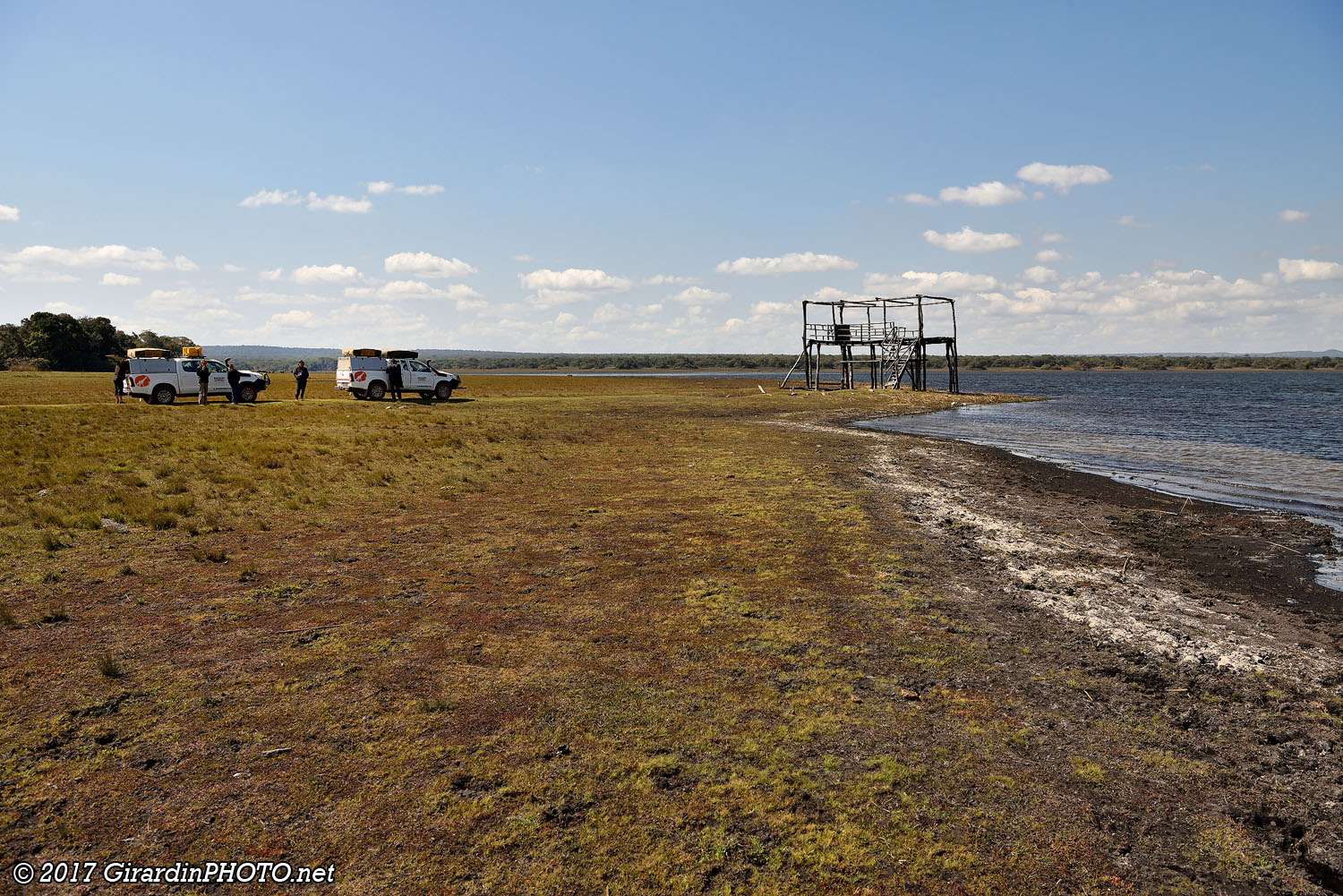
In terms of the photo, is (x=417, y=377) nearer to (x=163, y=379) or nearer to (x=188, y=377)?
(x=188, y=377)

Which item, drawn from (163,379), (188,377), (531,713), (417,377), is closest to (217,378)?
(188,377)

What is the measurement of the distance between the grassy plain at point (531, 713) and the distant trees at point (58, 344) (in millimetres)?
90371

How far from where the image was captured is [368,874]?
3.96 meters

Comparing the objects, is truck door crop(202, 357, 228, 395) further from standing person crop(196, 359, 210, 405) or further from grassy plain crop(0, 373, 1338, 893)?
A: grassy plain crop(0, 373, 1338, 893)

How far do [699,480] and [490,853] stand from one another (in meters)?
12.7

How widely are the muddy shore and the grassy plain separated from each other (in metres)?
0.21

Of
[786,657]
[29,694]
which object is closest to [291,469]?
[29,694]

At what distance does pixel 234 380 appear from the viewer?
115ft

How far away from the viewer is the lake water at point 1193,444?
1736 centimetres

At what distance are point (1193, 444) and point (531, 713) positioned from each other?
104 ft

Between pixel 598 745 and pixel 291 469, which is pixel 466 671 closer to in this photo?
pixel 598 745

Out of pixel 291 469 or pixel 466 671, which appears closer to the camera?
pixel 466 671

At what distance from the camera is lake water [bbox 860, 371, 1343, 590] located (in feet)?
57.0

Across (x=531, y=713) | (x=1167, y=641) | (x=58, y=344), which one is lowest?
(x=1167, y=641)
